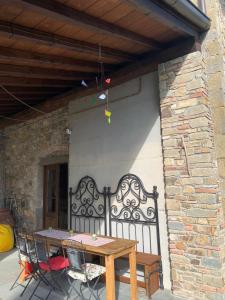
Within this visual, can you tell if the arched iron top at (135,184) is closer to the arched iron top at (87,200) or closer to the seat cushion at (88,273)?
the arched iron top at (87,200)

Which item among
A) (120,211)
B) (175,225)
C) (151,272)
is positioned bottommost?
(151,272)

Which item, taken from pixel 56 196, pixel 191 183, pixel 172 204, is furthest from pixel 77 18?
pixel 56 196

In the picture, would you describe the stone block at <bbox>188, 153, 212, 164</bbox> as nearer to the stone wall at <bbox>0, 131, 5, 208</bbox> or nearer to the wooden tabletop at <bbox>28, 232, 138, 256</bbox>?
the wooden tabletop at <bbox>28, 232, 138, 256</bbox>

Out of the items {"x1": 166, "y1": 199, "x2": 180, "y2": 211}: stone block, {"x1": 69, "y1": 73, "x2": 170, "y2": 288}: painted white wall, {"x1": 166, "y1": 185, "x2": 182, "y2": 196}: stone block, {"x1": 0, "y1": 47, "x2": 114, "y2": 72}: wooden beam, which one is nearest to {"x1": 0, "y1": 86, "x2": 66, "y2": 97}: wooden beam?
{"x1": 69, "y1": 73, "x2": 170, "y2": 288}: painted white wall

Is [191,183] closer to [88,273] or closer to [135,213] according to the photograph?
[135,213]

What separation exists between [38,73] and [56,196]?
2.79m

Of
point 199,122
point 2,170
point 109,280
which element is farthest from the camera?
point 2,170

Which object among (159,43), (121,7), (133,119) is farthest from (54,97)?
(121,7)

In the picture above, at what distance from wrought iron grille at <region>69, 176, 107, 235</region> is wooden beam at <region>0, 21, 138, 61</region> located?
2.06 meters

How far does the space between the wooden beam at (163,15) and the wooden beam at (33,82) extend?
228 centimetres

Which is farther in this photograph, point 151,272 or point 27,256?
point 27,256

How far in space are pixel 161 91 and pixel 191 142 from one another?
2.72 feet

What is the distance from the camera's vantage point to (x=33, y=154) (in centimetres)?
615

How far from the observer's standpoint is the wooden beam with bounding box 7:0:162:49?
2.32 m
